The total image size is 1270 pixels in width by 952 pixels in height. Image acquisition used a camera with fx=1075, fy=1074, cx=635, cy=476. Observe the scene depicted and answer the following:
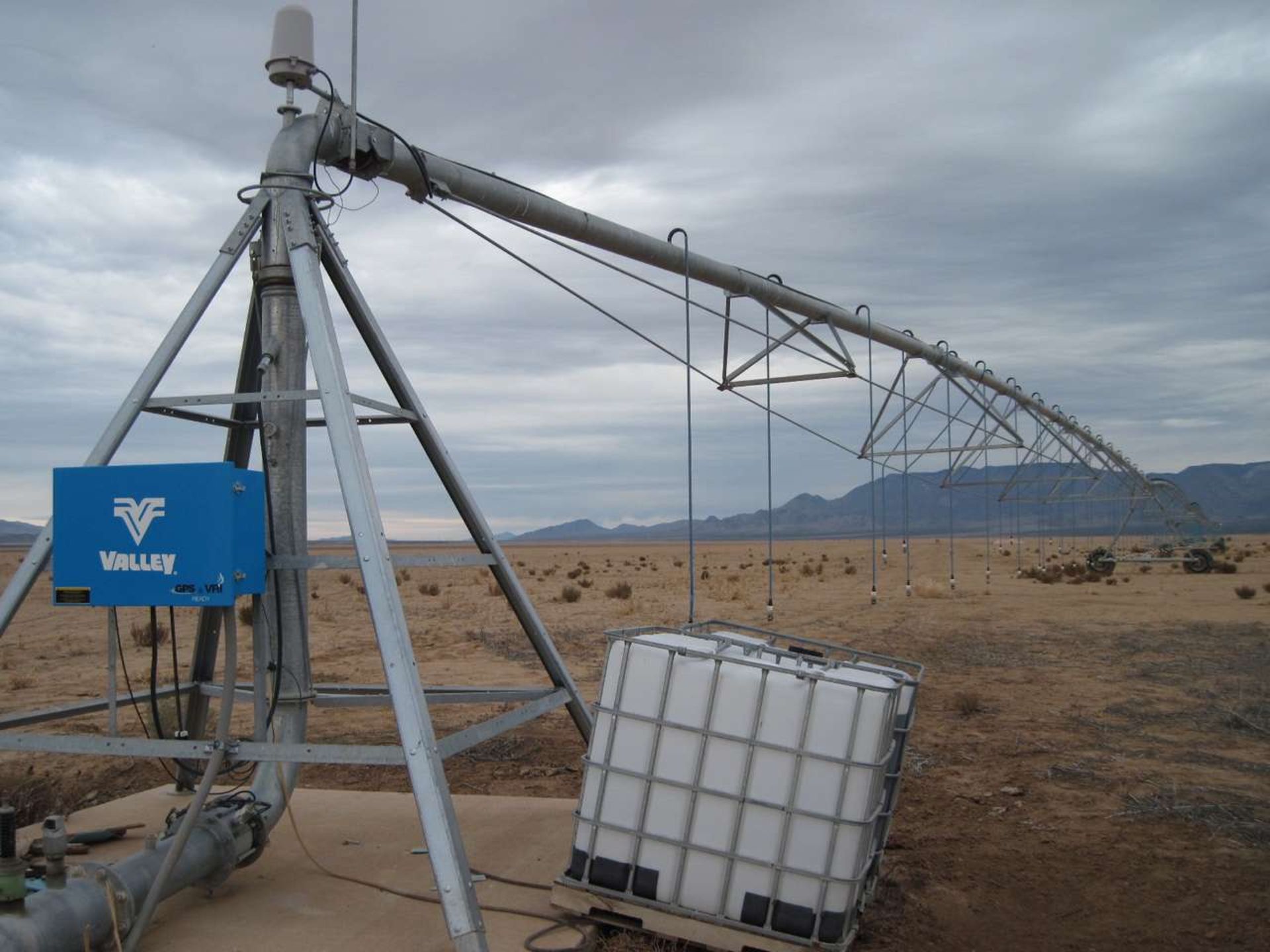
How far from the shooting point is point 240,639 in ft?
72.3

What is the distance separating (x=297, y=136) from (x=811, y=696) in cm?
436

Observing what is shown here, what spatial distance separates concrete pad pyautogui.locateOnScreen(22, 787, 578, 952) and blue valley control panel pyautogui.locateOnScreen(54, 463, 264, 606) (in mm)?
1805

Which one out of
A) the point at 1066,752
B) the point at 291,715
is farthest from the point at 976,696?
the point at 291,715

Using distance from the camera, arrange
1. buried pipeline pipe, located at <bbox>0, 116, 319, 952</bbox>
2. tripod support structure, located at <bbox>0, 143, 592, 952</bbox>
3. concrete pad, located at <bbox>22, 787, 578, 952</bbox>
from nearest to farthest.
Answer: tripod support structure, located at <bbox>0, 143, 592, 952</bbox> < concrete pad, located at <bbox>22, 787, 578, 952</bbox> < buried pipeline pipe, located at <bbox>0, 116, 319, 952</bbox>

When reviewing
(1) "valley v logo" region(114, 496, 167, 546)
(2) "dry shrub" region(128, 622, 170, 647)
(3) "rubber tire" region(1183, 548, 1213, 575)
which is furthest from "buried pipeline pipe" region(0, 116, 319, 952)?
(3) "rubber tire" region(1183, 548, 1213, 575)

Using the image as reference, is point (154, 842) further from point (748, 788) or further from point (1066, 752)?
point (1066, 752)

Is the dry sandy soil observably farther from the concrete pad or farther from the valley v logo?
the valley v logo

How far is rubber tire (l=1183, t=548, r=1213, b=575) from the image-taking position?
3994cm

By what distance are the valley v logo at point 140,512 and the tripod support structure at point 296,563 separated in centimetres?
52

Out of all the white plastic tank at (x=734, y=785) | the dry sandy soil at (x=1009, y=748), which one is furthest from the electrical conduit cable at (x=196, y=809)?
the dry sandy soil at (x=1009, y=748)

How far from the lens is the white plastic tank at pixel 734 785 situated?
5.58 metres

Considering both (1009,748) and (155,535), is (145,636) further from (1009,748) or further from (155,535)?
(155,535)

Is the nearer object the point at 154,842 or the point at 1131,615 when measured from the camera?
the point at 154,842

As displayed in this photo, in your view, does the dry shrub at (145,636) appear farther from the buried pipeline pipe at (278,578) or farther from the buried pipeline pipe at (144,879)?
the buried pipeline pipe at (144,879)
